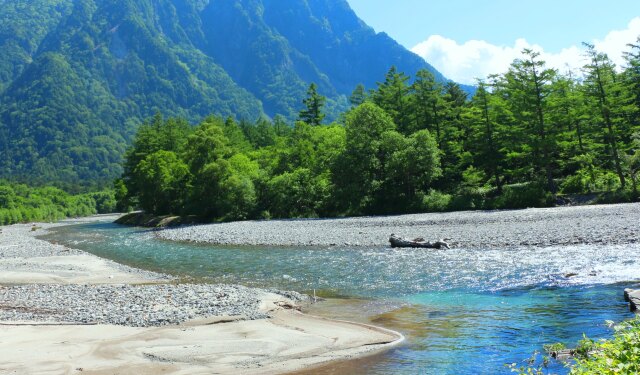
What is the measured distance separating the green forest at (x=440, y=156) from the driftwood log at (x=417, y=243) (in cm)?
2103

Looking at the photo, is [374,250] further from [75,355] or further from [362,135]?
[362,135]

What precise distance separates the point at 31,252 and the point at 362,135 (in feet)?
120

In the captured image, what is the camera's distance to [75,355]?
449 inches

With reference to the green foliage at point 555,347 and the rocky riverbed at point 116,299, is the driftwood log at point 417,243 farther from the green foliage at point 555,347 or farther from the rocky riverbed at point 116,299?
the green foliage at point 555,347

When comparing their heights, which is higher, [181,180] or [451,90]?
[451,90]

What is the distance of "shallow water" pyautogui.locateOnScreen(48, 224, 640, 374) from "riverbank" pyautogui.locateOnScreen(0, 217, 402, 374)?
1499 mm

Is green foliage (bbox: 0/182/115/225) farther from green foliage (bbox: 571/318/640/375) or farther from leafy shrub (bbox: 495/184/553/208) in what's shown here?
green foliage (bbox: 571/318/640/375)

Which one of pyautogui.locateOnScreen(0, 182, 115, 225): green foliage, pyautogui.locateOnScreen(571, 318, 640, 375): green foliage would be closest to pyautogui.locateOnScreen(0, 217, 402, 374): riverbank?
pyautogui.locateOnScreen(571, 318, 640, 375): green foliage

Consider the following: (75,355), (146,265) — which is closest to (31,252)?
(146,265)

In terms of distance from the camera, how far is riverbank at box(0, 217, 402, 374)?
35.7 ft

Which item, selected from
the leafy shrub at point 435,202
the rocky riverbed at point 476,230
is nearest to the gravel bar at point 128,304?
the rocky riverbed at point 476,230

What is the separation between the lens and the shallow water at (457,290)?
11.2 meters

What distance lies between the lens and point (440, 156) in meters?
58.4

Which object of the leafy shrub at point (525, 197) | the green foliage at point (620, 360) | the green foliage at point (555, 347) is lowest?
the green foliage at point (555, 347)
